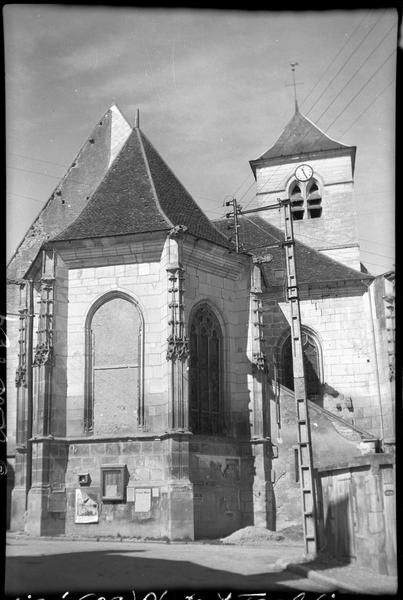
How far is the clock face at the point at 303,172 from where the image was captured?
109 ft

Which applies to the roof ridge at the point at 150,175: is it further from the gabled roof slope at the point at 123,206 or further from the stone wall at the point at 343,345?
the stone wall at the point at 343,345

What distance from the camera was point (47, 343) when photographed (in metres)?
18.5

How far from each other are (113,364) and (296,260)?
11.2 metres

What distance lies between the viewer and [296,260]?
27.8 m

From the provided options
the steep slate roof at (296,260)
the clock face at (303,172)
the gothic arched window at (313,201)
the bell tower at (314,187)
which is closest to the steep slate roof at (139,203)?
the steep slate roof at (296,260)

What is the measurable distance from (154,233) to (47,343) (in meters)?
3.84

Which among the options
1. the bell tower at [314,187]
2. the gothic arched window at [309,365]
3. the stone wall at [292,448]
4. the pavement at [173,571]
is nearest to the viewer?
the pavement at [173,571]

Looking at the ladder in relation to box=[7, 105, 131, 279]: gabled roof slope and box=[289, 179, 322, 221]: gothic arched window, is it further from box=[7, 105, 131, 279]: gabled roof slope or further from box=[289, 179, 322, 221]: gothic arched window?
box=[289, 179, 322, 221]: gothic arched window

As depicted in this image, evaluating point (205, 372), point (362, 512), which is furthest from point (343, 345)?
point (362, 512)

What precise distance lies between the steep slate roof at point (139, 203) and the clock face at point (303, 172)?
11851mm

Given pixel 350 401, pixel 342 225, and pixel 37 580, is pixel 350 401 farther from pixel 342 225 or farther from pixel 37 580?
pixel 37 580

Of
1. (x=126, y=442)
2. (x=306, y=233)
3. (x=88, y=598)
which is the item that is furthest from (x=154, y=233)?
(x=306, y=233)

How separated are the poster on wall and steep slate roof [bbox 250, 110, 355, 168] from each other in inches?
799

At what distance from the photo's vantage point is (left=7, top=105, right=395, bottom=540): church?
57.4ft
